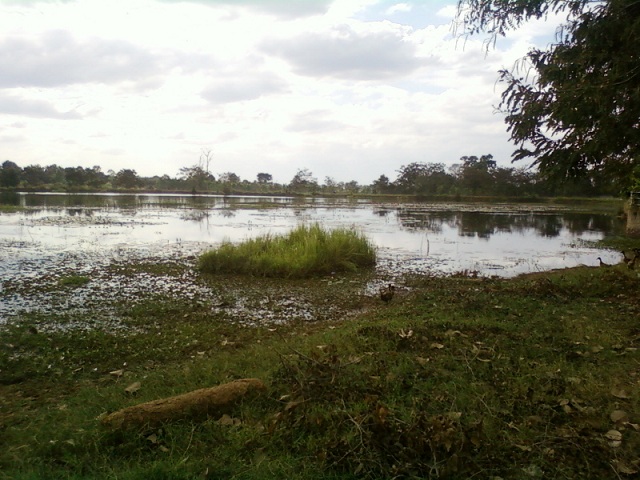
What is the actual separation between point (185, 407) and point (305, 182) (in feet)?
273

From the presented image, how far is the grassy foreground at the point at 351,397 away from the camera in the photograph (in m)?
2.85

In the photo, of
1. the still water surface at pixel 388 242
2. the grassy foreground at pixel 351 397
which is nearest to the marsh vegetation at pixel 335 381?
the grassy foreground at pixel 351 397

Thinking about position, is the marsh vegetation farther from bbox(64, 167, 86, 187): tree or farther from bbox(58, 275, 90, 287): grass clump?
bbox(64, 167, 86, 187): tree

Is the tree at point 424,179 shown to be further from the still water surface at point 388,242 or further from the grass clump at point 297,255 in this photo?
the grass clump at point 297,255

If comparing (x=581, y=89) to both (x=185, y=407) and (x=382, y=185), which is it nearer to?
(x=185, y=407)

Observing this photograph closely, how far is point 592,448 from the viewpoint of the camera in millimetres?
2967

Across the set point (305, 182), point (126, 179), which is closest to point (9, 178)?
point (126, 179)

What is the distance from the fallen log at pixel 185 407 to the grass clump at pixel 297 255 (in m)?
7.08

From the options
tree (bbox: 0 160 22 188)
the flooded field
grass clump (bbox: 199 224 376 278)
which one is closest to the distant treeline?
tree (bbox: 0 160 22 188)

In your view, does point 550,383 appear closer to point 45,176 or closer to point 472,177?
point 472,177

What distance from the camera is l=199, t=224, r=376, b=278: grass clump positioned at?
1106cm

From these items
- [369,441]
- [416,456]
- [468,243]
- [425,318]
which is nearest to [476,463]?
[416,456]

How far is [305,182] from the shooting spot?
85.7 m

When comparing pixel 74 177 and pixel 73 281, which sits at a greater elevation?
pixel 74 177
